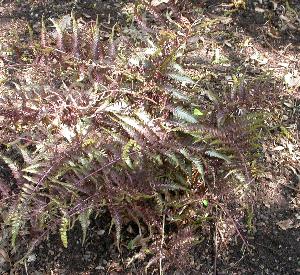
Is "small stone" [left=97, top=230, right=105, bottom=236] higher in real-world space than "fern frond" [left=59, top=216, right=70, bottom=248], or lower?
lower

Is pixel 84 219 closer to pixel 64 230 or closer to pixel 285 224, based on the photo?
pixel 64 230

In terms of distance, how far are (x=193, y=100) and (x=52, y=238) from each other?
0.94 meters

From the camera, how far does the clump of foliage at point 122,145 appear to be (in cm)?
215

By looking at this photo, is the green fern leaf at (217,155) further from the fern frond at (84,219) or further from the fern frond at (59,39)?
the fern frond at (59,39)

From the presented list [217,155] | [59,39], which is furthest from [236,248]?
[59,39]

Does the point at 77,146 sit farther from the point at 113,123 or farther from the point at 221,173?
the point at 221,173

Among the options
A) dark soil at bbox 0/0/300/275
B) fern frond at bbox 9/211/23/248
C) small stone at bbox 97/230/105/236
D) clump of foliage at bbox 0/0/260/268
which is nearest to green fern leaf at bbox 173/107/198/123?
clump of foliage at bbox 0/0/260/268

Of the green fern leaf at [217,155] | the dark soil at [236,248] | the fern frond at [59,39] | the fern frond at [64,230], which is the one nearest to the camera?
the fern frond at [64,230]

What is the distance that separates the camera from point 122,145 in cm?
219

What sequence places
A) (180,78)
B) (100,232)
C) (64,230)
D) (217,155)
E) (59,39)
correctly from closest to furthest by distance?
(64,230), (217,155), (180,78), (100,232), (59,39)

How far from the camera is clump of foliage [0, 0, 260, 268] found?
7.06 ft

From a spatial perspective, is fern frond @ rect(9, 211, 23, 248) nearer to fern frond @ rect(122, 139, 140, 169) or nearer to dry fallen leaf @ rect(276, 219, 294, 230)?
fern frond @ rect(122, 139, 140, 169)

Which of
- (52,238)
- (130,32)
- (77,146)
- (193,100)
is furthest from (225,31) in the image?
(52,238)

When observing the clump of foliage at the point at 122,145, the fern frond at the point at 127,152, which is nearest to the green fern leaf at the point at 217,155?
the clump of foliage at the point at 122,145
